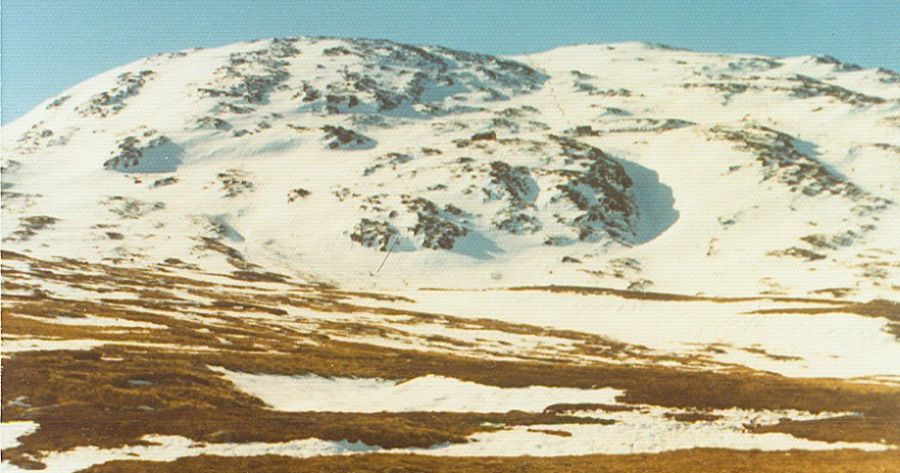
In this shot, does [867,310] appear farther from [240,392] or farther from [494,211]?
[494,211]

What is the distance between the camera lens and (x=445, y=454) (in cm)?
2828

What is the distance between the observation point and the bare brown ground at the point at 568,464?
932 inches

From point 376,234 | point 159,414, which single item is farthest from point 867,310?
point 376,234

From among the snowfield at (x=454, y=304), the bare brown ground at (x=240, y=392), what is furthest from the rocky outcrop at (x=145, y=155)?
the bare brown ground at (x=240, y=392)

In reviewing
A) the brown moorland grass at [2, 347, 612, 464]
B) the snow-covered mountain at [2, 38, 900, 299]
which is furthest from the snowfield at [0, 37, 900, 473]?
the snow-covered mountain at [2, 38, 900, 299]

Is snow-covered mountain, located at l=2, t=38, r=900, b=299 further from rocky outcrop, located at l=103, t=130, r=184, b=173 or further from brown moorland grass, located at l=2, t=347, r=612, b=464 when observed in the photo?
brown moorland grass, located at l=2, t=347, r=612, b=464

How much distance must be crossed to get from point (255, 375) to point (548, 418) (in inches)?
715

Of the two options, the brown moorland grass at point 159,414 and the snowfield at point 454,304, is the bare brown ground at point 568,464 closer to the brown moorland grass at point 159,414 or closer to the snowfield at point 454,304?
the snowfield at point 454,304

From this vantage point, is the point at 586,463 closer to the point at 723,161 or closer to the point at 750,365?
the point at 750,365

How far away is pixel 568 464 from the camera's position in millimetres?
27453

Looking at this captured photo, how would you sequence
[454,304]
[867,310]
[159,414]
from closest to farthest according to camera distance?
[159,414] → [867,310] → [454,304]

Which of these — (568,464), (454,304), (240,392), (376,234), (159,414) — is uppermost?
(376,234)

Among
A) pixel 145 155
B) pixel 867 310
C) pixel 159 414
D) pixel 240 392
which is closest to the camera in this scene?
pixel 159 414

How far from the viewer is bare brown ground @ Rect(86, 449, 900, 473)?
23672 mm
